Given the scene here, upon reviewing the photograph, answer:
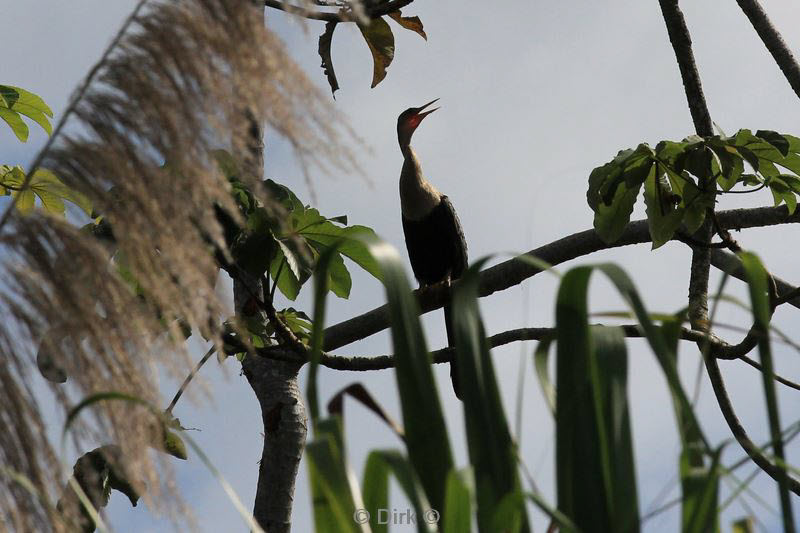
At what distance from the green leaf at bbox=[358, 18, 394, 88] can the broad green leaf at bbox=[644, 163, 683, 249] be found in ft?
3.96

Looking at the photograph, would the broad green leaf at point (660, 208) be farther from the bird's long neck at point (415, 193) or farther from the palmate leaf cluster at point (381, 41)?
the bird's long neck at point (415, 193)

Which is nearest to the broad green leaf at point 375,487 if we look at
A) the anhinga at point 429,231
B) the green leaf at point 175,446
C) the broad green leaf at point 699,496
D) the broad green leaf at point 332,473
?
the broad green leaf at point 332,473

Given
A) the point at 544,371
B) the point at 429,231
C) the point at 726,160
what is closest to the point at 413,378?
the point at 544,371

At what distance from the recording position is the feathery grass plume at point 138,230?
0.93m

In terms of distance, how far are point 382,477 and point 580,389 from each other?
0.64ft

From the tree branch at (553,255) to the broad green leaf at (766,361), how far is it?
6.32 ft

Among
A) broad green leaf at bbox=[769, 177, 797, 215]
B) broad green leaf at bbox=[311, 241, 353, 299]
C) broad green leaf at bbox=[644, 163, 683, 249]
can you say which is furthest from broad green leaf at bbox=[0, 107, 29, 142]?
broad green leaf at bbox=[769, 177, 797, 215]

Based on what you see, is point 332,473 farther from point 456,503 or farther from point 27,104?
point 27,104

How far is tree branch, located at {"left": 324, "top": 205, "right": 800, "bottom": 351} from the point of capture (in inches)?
114

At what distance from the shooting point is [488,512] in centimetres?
86

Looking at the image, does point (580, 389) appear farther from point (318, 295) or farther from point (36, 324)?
point (36, 324)

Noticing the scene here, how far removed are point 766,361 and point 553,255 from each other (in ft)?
6.89

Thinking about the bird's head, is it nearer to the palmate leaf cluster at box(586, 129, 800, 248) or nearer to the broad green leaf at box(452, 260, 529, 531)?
the palmate leaf cluster at box(586, 129, 800, 248)

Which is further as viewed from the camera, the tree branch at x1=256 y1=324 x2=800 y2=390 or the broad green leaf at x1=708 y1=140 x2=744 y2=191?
the tree branch at x1=256 y1=324 x2=800 y2=390
